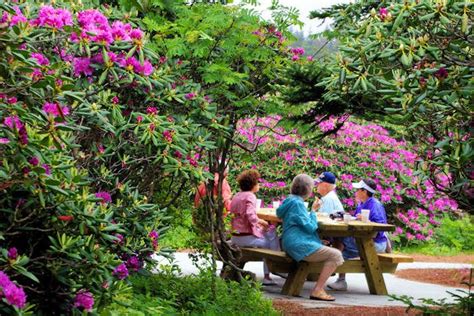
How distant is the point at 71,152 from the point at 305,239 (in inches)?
162

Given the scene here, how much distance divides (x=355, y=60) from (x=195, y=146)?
1.40 meters

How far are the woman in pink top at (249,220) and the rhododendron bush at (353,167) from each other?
5.62 m

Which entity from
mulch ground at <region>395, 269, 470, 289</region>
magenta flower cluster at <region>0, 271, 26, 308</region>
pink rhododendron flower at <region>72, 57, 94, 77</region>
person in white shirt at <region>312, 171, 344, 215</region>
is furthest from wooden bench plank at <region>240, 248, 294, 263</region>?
magenta flower cluster at <region>0, 271, 26, 308</region>

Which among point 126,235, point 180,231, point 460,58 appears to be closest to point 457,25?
point 460,58

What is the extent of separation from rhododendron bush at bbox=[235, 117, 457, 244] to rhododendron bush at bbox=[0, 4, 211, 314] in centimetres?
1012

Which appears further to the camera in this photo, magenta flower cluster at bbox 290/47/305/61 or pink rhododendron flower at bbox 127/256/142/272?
magenta flower cluster at bbox 290/47/305/61

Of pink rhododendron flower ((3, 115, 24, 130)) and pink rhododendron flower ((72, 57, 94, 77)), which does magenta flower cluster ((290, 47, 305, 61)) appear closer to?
pink rhododendron flower ((72, 57, 94, 77))

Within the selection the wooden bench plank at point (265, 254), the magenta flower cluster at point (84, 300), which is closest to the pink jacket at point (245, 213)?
the wooden bench plank at point (265, 254)

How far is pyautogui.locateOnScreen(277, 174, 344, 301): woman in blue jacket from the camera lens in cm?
890

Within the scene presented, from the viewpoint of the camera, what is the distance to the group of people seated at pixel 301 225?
29.3ft

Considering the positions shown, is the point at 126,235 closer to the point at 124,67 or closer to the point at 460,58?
the point at 124,67

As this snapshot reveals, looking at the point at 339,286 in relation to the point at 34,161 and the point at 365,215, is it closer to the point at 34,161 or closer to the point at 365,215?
the point at 365,215

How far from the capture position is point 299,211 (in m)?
9.04

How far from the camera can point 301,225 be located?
29.5ft
